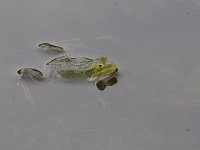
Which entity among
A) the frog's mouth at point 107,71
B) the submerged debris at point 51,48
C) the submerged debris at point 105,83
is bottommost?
the submerged debris at point 105,83

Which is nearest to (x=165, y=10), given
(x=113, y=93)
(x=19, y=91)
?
(x=113, y=93)

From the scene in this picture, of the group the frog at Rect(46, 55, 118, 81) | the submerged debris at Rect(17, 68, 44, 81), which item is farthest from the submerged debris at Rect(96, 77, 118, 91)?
the submerged debris at Rect(17, 68, 44, 81)

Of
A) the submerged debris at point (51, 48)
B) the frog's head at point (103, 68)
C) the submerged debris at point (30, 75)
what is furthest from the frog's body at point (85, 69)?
the submerged debris at point (51, 48)

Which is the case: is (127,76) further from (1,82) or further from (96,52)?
(1,82)

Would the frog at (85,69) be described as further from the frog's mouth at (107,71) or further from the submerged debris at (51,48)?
the submerged debris at (51,48)

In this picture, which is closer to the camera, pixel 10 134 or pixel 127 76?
pixel 10 134

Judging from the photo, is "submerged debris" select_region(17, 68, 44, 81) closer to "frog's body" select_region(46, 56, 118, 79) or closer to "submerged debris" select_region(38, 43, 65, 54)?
"frog's body" select_region(46, 56, 118, 79)
